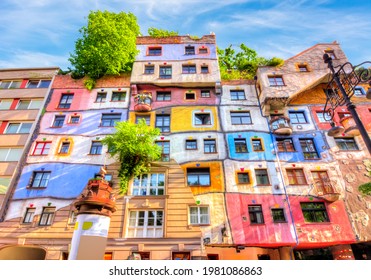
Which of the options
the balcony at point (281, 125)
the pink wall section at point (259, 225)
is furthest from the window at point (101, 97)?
the balcony at point (281, 125)

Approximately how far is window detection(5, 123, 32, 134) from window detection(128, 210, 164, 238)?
13.0 m

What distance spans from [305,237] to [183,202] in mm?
8491

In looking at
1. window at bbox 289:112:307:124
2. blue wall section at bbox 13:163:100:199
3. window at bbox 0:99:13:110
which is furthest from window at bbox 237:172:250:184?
window at bbox 0:99:13:110

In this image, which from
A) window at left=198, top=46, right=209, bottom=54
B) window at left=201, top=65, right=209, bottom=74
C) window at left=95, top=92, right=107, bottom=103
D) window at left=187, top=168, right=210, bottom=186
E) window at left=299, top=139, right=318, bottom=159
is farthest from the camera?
window at left=198, top=46, right=209, bottom=54

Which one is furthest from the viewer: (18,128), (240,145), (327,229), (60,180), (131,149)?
(18,128)

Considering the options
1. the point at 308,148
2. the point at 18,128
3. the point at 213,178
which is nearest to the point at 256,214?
the point at 213,178

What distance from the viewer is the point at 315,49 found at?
23.1 meters

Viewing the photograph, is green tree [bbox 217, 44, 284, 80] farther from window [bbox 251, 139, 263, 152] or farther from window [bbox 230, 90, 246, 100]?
window [bbox 251, 139, 263, 152]

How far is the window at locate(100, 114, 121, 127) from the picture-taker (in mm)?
20086

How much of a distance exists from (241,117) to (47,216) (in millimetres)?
17372

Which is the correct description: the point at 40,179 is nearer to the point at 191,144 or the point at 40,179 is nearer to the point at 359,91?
the point at 191,144

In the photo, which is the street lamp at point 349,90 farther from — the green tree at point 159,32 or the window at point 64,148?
the green tree at point 159,32

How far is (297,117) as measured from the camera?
20266 millimetres

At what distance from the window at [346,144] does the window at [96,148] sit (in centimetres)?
1993
